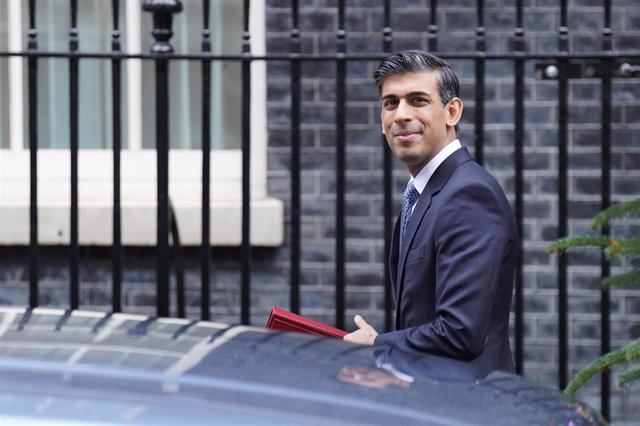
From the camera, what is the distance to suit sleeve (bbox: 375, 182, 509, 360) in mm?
3176

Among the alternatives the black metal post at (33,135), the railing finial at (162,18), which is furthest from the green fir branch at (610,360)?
the black metal post at (33,135)

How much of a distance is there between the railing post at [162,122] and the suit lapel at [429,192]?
1.73 metres

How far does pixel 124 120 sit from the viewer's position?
A: 22.8 feet

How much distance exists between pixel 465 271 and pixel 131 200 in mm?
3764

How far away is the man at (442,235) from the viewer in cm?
319

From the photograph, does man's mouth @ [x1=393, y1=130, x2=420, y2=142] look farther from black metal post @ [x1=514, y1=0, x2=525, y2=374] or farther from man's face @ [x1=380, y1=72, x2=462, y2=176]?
black metal post @ [x1=514, y1=0, x2=525, y2=374]

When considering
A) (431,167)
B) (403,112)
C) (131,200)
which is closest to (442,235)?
(431,167)

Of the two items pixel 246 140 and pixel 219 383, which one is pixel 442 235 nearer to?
pixel 219 383

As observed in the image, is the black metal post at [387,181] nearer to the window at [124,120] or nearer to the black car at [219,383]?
the window at [124,120]

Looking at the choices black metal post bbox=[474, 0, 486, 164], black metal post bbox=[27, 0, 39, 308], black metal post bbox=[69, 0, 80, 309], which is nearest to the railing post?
black metal post bbox=[69, 0, 80, 309]

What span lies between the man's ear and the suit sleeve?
0.74 feet

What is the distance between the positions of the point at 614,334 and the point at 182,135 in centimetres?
225

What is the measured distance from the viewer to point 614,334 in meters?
6.54

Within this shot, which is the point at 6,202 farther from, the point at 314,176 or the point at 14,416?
the point at 14,416
